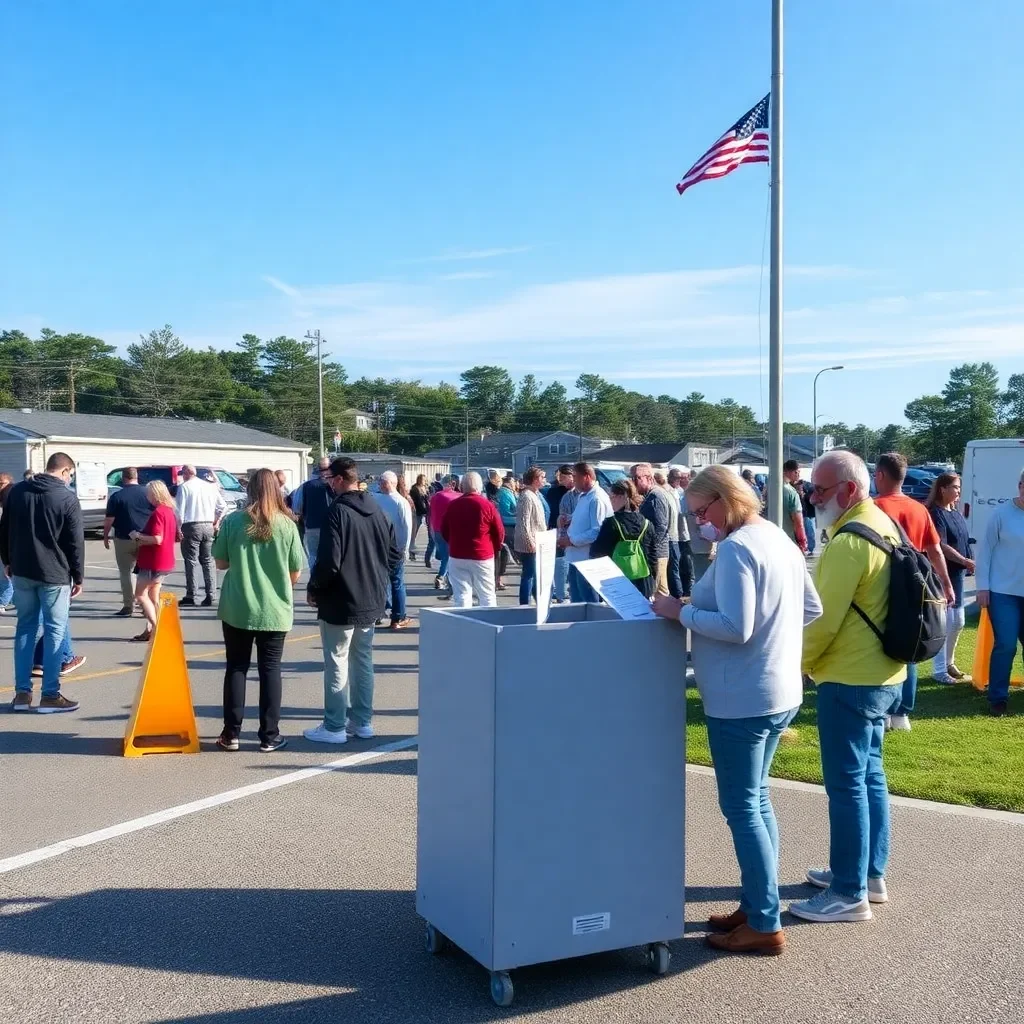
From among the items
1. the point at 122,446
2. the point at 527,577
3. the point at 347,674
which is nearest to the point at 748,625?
the point at 347,674

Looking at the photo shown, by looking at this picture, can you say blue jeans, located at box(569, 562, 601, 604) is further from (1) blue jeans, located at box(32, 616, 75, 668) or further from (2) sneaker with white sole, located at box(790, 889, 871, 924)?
(2) sneaker with white sole, located at box(790, 889, 871, 924)

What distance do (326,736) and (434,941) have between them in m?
3.72

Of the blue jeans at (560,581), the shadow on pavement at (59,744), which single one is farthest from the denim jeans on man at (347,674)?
the blue jeans at (560,581)

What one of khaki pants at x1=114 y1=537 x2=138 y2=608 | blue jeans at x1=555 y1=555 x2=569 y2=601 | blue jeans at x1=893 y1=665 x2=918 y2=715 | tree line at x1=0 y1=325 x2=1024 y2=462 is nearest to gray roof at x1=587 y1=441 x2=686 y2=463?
tree line at x1=0 y1=325 x2=1024 y2=462

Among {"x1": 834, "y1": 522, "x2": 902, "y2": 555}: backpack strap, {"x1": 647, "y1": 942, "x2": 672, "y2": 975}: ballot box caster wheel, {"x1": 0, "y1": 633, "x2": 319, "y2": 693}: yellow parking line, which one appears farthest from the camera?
{"x1": 0, "y1": 633, "x2": 319, "y2": 693}: yellow parking line

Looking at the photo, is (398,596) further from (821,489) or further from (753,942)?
(753,942)

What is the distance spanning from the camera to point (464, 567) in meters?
11.3

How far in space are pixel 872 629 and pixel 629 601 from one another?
1.08 meters

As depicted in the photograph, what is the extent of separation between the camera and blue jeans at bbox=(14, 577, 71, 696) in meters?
8.69

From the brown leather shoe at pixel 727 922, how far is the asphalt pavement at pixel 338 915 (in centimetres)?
13

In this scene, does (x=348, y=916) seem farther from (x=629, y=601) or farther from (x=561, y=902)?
(x=629, y=601)

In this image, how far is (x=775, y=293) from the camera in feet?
29.5

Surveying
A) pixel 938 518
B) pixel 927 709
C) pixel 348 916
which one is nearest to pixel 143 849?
pixel 348 916

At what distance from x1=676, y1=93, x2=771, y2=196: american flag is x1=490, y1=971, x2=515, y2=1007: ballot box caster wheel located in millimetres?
9219
